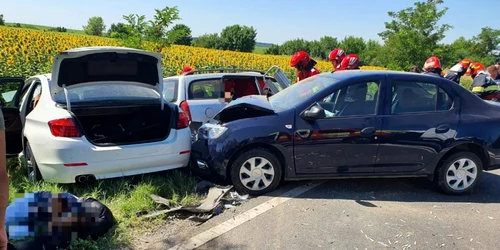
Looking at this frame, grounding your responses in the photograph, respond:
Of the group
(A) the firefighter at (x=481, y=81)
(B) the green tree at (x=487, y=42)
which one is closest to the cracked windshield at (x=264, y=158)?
(A) the firefighter at (x=481, y=81)

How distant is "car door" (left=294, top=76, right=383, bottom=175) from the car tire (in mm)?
990

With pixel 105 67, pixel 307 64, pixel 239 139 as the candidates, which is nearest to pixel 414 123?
pixel 239 139

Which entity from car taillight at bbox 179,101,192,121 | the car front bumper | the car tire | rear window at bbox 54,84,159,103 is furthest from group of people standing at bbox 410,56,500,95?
rear window at bbox 54,84,159,103

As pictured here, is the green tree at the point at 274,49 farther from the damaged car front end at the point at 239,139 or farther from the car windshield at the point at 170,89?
the damaged car front end at the point at 239,139

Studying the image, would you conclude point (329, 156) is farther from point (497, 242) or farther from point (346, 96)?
point (497, 242)

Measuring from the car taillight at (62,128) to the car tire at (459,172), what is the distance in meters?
4.47

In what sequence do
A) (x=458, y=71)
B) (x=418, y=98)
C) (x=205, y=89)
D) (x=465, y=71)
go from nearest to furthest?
(x=418, y=98), (x=205, y=89), (x=458, y=71), (x=465, y=71)

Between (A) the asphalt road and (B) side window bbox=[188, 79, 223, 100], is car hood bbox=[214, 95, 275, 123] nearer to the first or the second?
(A) the asphalt road

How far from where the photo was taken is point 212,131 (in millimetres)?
5008

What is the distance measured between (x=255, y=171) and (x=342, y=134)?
3.81 feet

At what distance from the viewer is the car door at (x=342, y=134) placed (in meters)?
4.81

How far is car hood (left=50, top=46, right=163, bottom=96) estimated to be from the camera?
14.7 ft

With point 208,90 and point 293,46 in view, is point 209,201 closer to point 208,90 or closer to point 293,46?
point 208,90

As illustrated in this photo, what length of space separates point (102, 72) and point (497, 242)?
4684 millimetres
